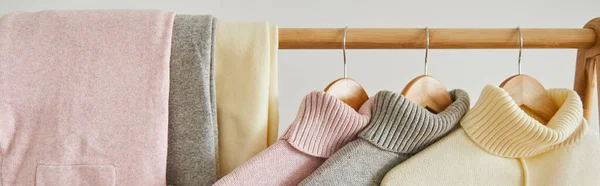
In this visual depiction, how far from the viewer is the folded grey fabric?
568mm

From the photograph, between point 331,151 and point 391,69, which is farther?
point 391,69

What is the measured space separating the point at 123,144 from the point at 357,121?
259 mm

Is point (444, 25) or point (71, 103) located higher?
point (444, 25)

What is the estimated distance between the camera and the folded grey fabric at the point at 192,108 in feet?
1.86

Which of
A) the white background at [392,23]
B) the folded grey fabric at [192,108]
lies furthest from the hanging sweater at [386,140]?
the white background at [392,23]

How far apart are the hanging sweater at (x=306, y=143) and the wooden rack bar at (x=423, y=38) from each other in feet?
0.27

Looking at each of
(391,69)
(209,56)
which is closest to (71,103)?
(209,56)

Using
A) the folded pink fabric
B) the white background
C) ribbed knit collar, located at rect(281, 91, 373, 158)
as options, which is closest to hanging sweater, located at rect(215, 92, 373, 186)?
ribbed knit collar, located at rect(281, 91, 373, 158)

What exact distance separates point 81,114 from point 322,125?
Answer: 10.4 inches

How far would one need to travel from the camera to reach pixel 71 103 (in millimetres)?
555

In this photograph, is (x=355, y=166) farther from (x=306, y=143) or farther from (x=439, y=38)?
(x=439, y=38)

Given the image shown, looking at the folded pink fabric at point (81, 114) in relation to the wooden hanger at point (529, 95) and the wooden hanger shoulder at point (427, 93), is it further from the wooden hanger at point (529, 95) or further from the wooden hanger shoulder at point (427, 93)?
the wooden hanger at point (529, 95)

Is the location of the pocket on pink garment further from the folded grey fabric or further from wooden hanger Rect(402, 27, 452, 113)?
wooden hanger Rect(402, 27, 452, 113)

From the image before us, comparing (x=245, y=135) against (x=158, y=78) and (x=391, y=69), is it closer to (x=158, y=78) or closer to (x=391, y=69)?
(x=158, y=78)
